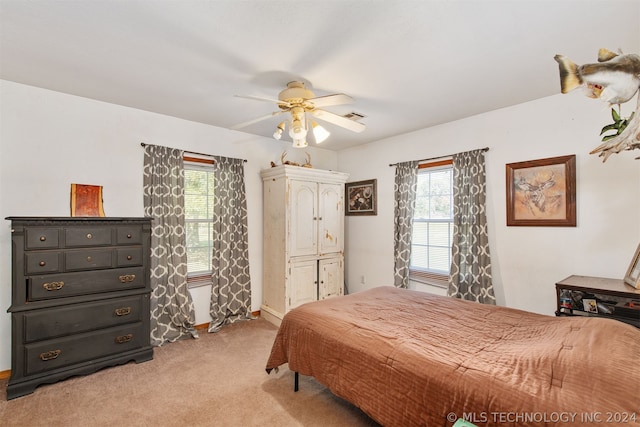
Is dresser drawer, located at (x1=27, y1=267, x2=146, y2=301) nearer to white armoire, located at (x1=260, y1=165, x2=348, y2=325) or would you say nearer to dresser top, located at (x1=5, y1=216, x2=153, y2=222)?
dresser top, located at (x1=5, y1=216, x2=153, y2=222)

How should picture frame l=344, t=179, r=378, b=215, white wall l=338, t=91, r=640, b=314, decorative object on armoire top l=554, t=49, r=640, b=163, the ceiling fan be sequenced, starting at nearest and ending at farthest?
decorative object on armoire top l=554, t=49, r=640, b=163 → the ceiling fan → white wall l=338, t=91, r=640, b=314 → picture frame l=344, t=179, r=378, b=215

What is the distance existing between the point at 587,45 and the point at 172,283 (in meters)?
4.31

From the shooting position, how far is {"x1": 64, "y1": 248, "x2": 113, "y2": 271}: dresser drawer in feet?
8.16

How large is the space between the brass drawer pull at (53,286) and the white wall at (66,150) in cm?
50

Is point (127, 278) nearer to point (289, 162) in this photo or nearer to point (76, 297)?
point (76, 297)

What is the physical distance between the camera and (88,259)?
2.58 meters

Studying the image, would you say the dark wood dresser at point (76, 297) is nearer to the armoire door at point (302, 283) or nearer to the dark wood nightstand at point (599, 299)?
the armoire door at point (302, 283)

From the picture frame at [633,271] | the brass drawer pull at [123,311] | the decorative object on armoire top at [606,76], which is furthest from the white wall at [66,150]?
the picture frame at [633,271]

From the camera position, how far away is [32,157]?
2.64 m

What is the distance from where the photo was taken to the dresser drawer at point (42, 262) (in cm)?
232

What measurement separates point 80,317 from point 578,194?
4.66 m

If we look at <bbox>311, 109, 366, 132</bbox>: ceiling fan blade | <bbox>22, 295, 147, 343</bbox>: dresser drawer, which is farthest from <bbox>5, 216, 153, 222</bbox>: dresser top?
<bbox>311, 109, 366, 132</bbox>: ceiling fan blade

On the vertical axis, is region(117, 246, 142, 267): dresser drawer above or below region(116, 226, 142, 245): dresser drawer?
below

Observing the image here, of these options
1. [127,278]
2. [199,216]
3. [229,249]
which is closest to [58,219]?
[127,278]
